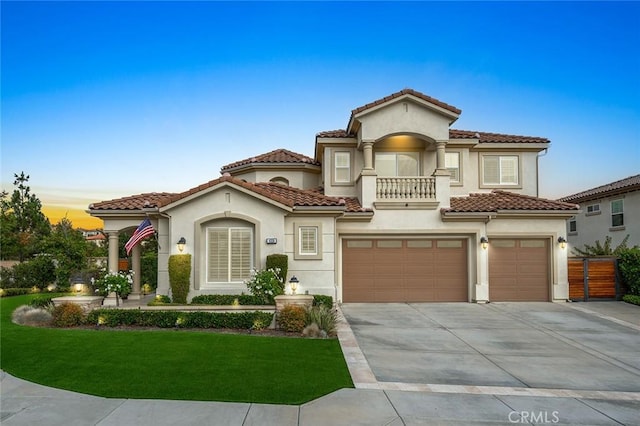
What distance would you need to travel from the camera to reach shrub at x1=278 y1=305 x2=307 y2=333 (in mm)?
10766

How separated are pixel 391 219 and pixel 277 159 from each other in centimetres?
676

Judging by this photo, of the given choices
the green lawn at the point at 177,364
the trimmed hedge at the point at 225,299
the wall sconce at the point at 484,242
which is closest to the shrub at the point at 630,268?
the wall sconce at the point at 484,242

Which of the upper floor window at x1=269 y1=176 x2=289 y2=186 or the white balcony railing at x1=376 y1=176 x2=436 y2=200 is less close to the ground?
the upper floor window at x1=269 y1=176 x2=289 y2=186

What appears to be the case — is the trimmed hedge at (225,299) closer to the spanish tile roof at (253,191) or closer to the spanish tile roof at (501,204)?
the spanish tile roof at (253,191)

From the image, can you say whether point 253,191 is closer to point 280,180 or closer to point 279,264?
point 279,264

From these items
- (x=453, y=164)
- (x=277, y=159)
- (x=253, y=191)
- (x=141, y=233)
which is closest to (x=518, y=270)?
(x=453, y=164)

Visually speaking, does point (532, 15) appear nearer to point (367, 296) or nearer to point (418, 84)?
point (418, 84)

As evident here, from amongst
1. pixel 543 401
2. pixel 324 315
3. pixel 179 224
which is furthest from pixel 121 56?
pixel 543 401

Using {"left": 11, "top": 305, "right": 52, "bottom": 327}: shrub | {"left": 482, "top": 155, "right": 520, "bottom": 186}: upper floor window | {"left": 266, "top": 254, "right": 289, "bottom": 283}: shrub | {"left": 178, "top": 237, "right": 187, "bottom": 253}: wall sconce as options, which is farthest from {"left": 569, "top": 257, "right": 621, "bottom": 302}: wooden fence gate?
{"left": 11, "top": 305, "right": 52, "bottom": 327}: shrub

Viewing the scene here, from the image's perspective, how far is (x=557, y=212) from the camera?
54.2 feet

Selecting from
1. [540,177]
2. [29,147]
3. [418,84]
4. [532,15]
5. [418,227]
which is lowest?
[418,227]

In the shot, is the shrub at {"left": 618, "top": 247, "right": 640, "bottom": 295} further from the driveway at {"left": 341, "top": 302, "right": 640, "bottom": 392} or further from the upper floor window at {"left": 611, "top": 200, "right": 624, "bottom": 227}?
the upper floor window at {"left": 611, "top": 200, "right": 624, "bottom": 227}

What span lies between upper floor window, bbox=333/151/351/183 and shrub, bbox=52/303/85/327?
10.9 meters

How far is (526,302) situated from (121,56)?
65.0 feet
